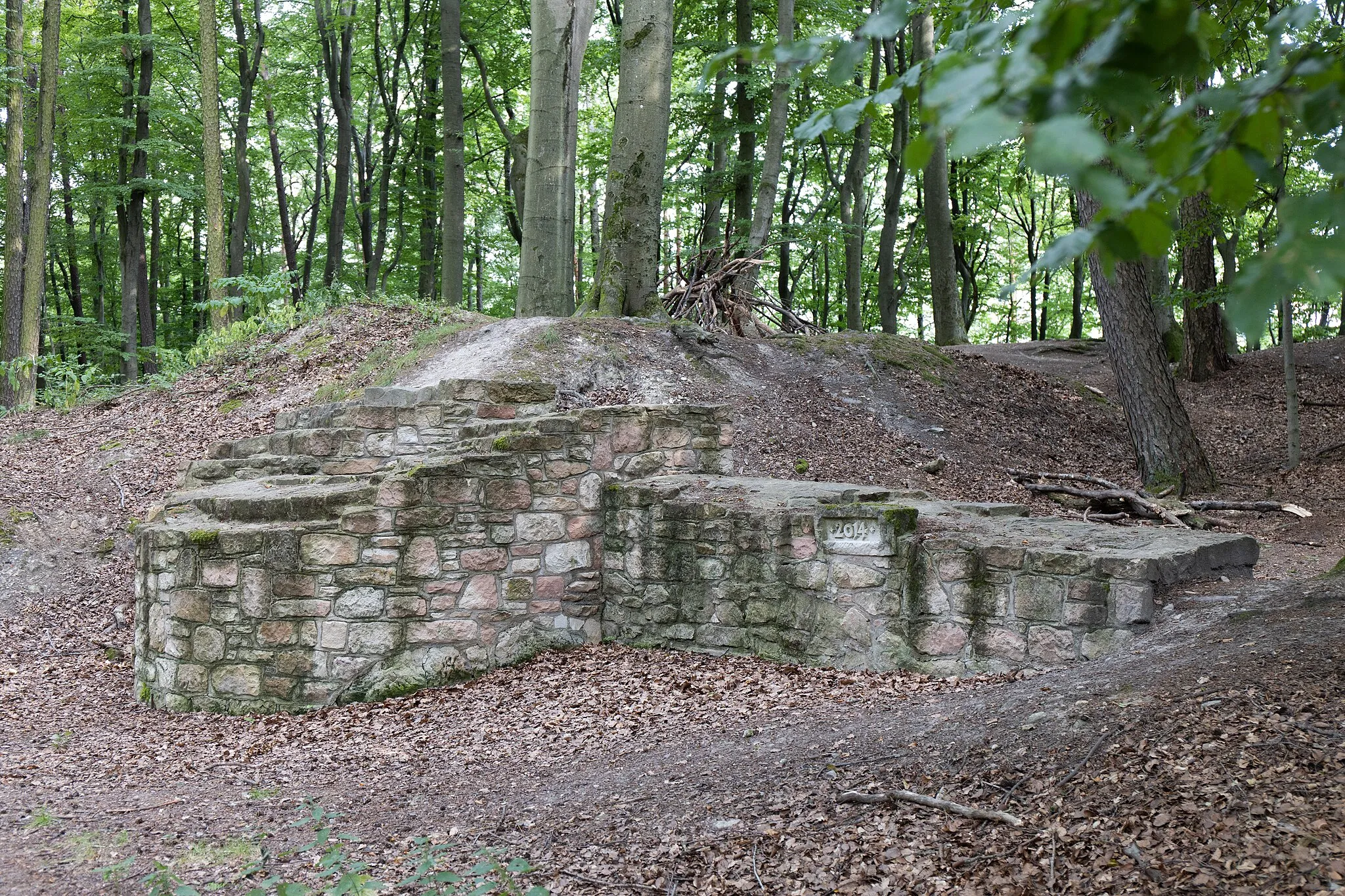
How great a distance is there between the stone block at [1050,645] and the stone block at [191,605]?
4693mm

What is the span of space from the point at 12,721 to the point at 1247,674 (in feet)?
21.6

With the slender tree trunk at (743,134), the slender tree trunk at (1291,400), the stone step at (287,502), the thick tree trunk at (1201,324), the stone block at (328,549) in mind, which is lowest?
the stone block at (328,549)

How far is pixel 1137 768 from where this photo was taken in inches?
127

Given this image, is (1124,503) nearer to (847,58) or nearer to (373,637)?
(373,637)

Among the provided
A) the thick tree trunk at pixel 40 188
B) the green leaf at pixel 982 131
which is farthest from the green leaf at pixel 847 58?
the thick tree trunk at pixel 40 188

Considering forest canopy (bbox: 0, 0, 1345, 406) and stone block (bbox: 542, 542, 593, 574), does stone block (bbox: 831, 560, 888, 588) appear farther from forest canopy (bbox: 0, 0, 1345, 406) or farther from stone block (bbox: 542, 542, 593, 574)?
forest canopy (bbox: 0, 0, 1345, 406)

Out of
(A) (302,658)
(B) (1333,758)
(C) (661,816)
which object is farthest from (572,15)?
(B) (1333,758)

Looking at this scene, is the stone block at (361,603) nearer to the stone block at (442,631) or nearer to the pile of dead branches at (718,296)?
the stone block at (442,631)

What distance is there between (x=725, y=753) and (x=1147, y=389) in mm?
6732

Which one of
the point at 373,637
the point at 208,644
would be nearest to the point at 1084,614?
the point at 373,637

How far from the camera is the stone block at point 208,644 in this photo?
604 centimetres

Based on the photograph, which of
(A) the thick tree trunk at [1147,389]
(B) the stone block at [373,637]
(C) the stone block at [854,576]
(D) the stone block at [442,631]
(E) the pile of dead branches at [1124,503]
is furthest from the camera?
(A) the thick tree trunk at [1147,389]

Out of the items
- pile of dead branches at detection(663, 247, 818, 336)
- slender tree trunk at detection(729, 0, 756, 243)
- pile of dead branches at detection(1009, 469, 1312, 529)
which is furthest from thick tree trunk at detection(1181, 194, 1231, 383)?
slender tree trunk at detection(729, 0, 756, 243)

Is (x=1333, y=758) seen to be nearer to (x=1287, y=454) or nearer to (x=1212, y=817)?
(x=1212, y=817)
